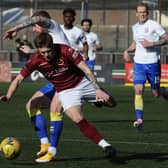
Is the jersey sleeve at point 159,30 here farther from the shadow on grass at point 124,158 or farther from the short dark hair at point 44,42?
the short dark hair at point 44,42

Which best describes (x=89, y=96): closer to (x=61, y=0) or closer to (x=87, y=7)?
(x=87, y=7)

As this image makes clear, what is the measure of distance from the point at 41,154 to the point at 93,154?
848 millimetres

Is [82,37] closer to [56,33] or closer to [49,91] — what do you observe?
[56,33]

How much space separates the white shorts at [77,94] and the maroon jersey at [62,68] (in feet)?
0.19

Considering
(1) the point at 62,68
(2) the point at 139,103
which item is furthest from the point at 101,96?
(2) the point at 139,103

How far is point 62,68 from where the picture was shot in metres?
10.5

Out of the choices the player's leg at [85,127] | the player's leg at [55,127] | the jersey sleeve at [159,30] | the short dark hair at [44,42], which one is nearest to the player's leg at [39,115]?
the player's leg at [55,127]

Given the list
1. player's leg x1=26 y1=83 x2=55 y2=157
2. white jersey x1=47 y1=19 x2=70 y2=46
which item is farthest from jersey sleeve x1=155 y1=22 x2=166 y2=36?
player's leg x1=26 y1=83 x2=55 y2=157

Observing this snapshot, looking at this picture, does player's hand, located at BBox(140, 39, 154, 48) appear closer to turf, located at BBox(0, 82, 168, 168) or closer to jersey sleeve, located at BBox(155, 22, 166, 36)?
jersey sleeve, located at BBox(155, 22, 166, 36)

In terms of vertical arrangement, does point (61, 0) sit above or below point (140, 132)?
above

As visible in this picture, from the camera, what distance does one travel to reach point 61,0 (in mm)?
38719

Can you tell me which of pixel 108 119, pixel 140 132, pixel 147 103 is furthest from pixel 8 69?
pixel 140 132

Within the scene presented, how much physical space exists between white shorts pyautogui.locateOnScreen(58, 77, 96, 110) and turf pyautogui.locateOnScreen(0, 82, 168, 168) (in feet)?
2.67

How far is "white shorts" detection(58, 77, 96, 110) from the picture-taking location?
10.5 meters
